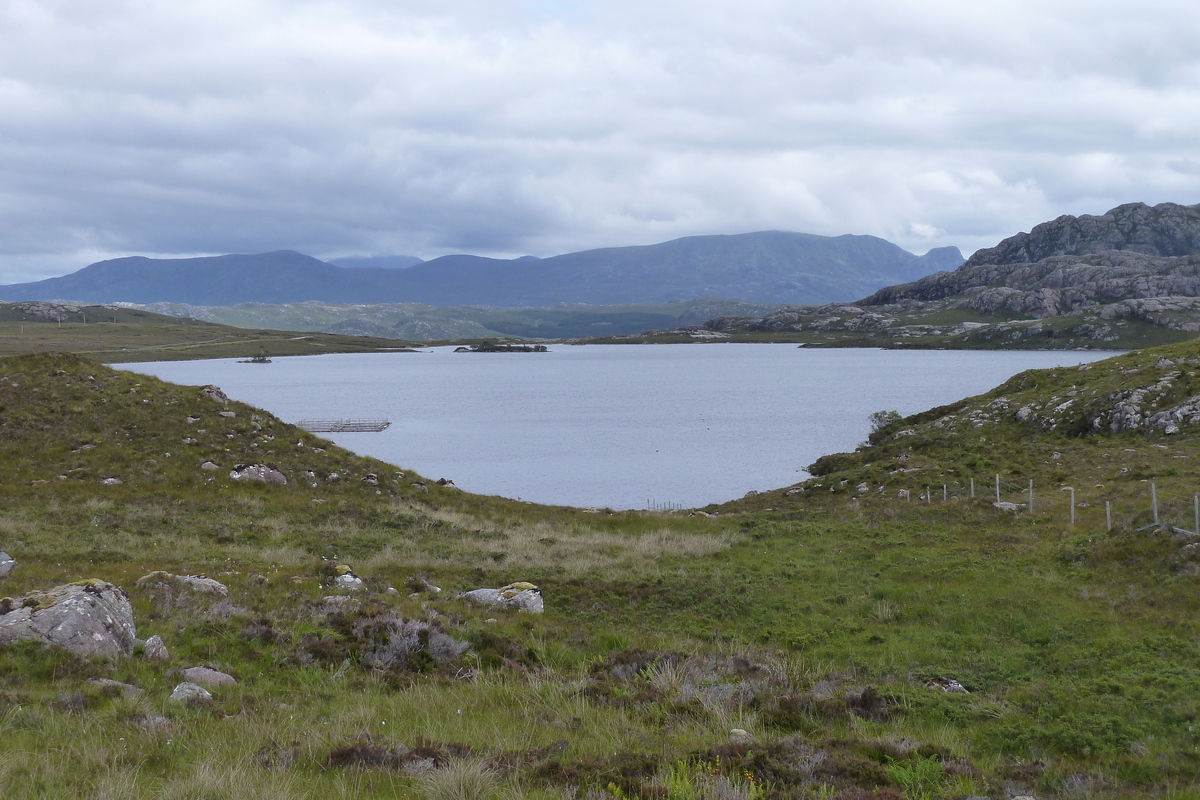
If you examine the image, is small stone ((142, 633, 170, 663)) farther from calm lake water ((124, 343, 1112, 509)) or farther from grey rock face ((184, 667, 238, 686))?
calm lake water ((124, 343, 1112, 509))

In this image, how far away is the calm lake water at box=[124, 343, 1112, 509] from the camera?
7281 cm

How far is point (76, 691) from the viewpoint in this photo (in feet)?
37.2

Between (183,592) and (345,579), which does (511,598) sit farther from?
(183,592)

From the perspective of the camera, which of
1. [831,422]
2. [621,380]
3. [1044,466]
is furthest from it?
[621,380]

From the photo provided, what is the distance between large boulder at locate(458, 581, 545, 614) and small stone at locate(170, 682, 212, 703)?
30.0 feet

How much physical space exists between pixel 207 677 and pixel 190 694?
3.66ft

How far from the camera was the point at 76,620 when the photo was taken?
13.1 metres

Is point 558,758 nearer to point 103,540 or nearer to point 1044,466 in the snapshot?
point 103,540

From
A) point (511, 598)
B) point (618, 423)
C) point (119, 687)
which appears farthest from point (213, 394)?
point (618, 423)

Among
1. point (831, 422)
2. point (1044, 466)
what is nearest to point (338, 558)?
point (1044, 466)

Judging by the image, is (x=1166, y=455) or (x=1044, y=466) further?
(x=1044, y=466)

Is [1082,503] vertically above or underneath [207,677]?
underneath

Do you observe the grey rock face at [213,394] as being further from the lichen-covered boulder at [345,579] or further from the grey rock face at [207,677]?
the grey rock face at [207,677]

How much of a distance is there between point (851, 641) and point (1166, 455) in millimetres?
Result: 32294
